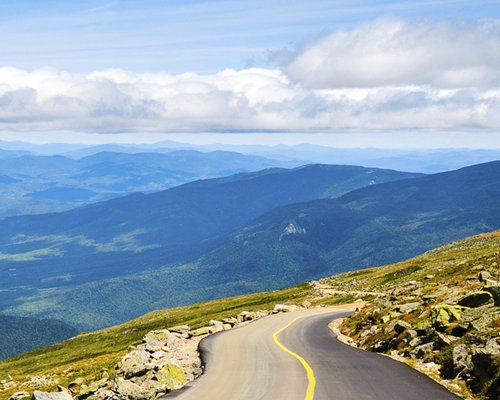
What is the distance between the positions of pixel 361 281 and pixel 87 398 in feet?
338

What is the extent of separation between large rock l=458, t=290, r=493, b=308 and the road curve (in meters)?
6.86

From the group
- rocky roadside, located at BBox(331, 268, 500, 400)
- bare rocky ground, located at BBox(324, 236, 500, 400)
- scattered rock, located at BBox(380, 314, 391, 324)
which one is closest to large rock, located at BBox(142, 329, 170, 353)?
bare rocky ground, located at BBox(324, 236, 500, 400)

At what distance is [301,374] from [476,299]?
13565mm

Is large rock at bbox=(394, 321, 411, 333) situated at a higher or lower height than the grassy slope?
higher

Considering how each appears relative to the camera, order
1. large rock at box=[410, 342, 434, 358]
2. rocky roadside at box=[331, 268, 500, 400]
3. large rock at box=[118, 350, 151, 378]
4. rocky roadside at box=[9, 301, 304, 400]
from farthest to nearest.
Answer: large rock at box=[118, 350, 151, 378]
large rock at box=[410, 342, 434, 358]
rocky roadside at box=[9, 301, 304, 400]
rocky roadside at box=[331, 268, 500, 400]

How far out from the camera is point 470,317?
29859 millimetres

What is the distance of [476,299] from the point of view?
106 feet

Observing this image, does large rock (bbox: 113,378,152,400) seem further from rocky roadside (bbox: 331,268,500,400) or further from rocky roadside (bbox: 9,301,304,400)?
rocky roadside (bbox: 331,268,500,400)

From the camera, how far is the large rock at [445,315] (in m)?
30.1

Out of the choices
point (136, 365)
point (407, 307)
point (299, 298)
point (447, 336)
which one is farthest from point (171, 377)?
point (299, 298)

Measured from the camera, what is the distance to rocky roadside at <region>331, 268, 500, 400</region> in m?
22.1

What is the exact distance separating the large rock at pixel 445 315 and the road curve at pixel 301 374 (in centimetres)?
385

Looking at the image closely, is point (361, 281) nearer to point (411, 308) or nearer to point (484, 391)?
point (411, 308)

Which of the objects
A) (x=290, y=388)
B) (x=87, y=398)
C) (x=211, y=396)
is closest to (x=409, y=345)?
(x=290, y=388)
